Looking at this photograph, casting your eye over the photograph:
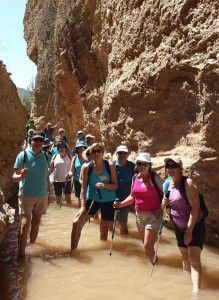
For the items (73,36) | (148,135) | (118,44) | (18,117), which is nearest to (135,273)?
(148,135)

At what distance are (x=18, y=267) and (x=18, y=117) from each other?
7.59 metres

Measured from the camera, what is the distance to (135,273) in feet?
22.3

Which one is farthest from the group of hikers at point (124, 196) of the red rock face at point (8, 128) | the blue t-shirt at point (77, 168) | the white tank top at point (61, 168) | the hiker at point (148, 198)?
the red rock face at point (8, 128)

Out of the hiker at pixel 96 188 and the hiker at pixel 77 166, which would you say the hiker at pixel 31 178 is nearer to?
the hiker at pixel 96 188

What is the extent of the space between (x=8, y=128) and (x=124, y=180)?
5492 millimetres

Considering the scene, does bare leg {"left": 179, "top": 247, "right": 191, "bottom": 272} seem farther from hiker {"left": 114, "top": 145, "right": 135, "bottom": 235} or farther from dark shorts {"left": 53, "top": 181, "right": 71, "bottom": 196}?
dark shorts {"left": 53, "top": 181, "right": 71, "bottom": 196}

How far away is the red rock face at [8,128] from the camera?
12.0 m

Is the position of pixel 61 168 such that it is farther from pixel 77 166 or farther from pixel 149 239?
pixel 149 239

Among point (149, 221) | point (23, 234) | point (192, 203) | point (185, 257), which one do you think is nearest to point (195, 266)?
point (185, 257)

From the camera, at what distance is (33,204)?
7590 mm

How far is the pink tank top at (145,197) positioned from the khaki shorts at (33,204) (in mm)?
1886

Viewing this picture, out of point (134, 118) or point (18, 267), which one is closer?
point (18, 267)

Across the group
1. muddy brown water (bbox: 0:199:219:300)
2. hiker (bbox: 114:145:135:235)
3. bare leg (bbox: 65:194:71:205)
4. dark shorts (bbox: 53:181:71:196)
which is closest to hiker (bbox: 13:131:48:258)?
muddy brown water (bbox: 0:199:219:300)

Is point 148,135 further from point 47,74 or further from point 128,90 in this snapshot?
point 47,74
